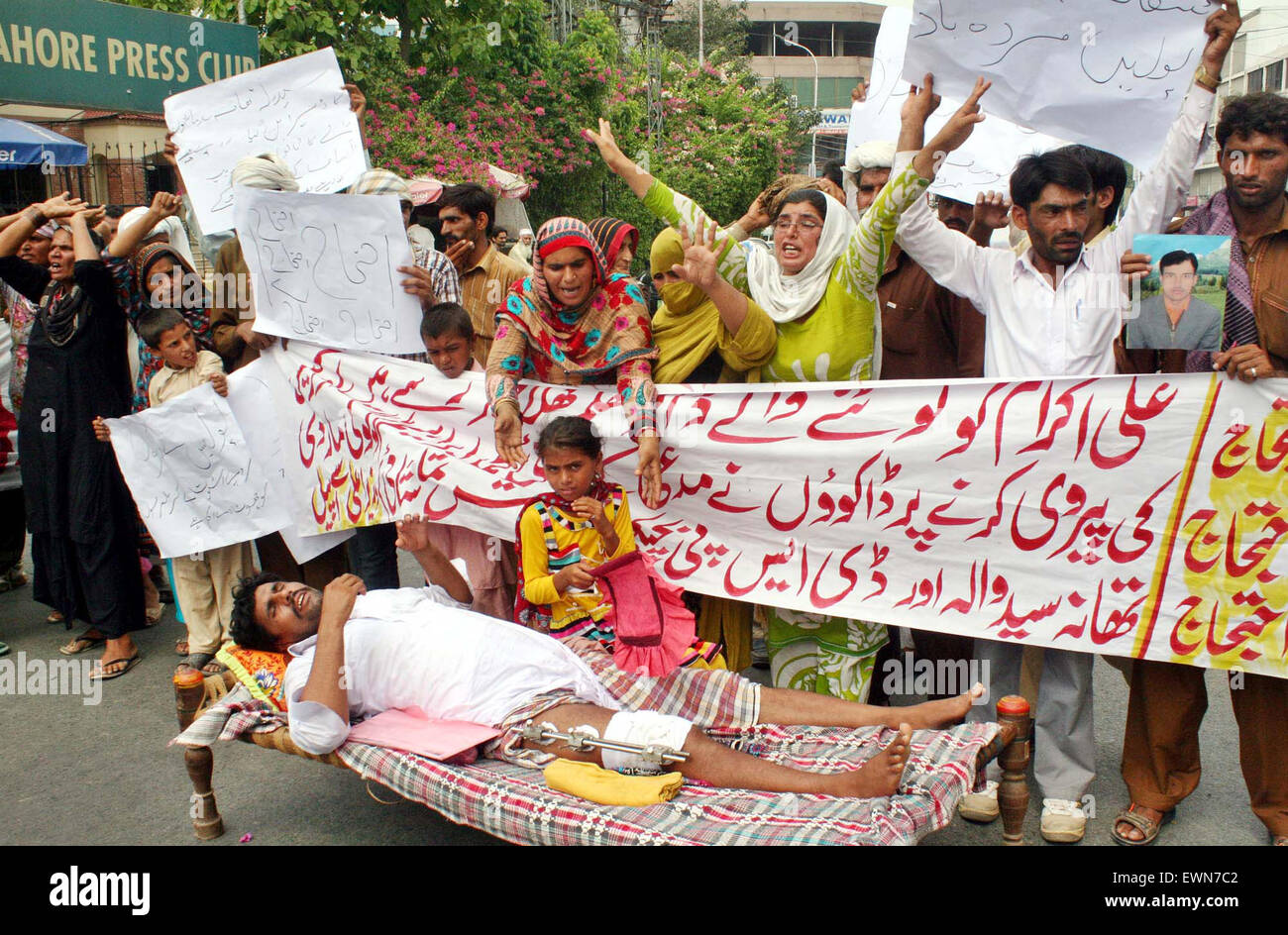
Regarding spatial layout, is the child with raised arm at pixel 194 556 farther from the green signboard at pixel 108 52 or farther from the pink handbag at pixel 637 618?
the green signboard at pixel 108 52

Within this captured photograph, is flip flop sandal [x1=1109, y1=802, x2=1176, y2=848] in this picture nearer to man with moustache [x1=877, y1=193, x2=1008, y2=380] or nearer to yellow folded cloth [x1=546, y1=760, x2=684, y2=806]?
yellow folded cloth [x1=546, y1=760, x2=684, y2=806]

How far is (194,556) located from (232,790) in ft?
4.87

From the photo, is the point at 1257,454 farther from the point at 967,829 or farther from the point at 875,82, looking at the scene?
the point at 875,82

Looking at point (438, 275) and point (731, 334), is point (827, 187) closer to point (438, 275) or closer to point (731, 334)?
point (731, 334)

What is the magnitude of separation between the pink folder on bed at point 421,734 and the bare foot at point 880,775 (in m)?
1.05

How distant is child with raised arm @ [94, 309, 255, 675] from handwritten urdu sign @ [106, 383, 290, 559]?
12 cm

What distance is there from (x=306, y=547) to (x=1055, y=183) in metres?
3.53

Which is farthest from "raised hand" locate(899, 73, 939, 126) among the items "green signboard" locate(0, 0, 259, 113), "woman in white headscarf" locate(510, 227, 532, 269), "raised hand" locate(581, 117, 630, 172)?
"green signboard" locate(0, 0, 259, 113)

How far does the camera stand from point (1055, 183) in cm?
335

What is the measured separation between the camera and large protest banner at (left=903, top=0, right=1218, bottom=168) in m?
3.31

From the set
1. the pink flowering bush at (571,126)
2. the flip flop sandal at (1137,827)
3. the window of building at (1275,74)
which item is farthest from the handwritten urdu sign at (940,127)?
the window of building at (1275,74)

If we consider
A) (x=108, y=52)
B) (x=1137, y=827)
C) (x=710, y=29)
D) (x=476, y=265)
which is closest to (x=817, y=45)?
(x=710, y=29)

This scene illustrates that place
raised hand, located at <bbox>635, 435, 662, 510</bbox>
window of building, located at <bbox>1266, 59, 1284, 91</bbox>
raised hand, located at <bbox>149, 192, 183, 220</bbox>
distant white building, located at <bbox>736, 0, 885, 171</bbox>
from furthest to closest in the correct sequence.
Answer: distant white building, located at <bbox>736, 0, 885, 171</bbox> → window of building, located at <bbox>1266, 59, 1284, 91</bbox> → raised hand, located at <bbox>149, 192, 183, 220</bbox> → raised hand, located at <bbox>635, 435, 662, 510</bbox>

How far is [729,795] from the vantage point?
3.09 metres
